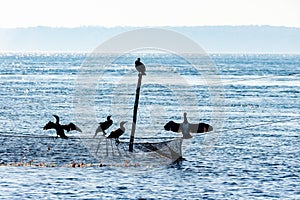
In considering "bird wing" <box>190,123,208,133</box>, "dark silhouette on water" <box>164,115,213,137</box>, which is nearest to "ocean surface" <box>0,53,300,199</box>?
"dark silhouette on water" <box>164,115,213,137</box>

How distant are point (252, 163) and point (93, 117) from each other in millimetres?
28189

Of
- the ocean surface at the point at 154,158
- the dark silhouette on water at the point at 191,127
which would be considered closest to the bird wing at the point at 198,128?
the dark silhouette on water at the point at 191,127

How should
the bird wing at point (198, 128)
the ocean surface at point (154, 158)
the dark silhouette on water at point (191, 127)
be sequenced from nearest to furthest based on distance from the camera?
the ocean surface at point (154, 158)
the dark silhouette on water at point (191, 127)
the bird wing at point (198, 128)

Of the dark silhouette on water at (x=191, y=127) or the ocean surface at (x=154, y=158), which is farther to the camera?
the dark silhouette on water at (x=191, y=127)

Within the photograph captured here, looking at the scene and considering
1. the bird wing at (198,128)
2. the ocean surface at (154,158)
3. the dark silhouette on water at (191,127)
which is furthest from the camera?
the bird wing at (198,128)

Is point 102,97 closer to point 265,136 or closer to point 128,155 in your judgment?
point 265,136

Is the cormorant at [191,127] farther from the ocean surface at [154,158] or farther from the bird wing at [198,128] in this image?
the ocean surface at [154,158]

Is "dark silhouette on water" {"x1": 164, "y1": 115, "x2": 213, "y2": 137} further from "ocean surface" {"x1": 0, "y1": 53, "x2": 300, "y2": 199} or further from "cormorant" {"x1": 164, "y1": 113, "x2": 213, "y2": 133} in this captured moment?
"ocean surface" {"x1": 0, "y1": 53, "x2": 300, "y2": 199}

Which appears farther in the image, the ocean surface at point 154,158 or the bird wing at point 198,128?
the bird wing at point 198,128

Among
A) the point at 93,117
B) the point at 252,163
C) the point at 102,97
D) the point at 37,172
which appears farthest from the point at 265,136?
the point at 102,97

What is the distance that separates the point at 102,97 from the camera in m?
102

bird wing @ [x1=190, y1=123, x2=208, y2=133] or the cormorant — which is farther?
bird wing @ [x1=190, y1=123, x2=208, y2=133]

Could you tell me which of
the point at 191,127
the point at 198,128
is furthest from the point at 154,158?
the point at 198,128

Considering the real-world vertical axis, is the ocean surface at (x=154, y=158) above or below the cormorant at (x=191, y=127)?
below
